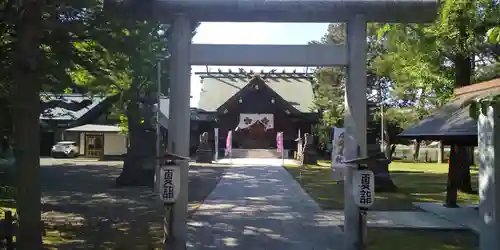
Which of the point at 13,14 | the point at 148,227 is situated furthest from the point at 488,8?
the point at 13,14

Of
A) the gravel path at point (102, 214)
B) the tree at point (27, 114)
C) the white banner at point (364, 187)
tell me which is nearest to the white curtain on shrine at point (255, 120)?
the gravel path at point (102, 214)

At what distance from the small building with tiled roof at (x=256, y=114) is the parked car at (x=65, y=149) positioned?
409 inches

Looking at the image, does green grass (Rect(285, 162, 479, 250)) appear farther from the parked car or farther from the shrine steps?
the parked car

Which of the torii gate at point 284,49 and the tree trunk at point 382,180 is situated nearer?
the torii gate at point 284,49

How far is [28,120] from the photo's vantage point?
568 centimetres

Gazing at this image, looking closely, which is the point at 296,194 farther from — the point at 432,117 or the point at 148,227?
the point at 148,227

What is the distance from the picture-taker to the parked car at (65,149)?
37062 millimetres

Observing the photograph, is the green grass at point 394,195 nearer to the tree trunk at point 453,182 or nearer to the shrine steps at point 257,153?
the tree trunk at point 453,182

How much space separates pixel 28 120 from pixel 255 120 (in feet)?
105

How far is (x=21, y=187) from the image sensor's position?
18.9ft

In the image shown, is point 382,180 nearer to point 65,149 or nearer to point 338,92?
point 338,92

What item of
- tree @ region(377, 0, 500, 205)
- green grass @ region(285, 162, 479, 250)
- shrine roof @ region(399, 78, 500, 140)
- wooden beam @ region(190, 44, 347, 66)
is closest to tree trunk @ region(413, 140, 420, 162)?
green grass @ region(285, 162, 479, 250)

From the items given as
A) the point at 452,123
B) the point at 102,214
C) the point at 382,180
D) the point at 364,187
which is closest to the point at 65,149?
the point at 382,180

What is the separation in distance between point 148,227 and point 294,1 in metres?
5.59
